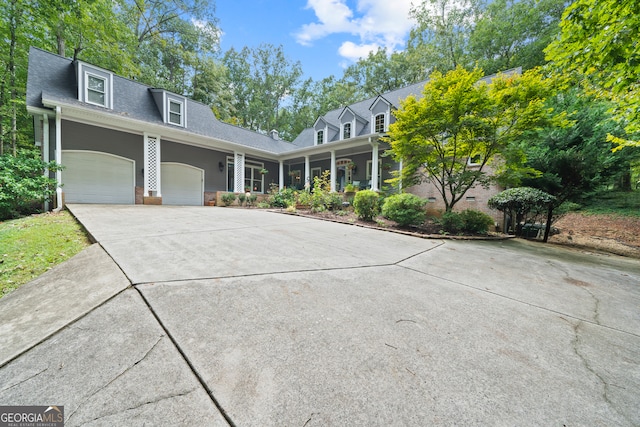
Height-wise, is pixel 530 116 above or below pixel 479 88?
below

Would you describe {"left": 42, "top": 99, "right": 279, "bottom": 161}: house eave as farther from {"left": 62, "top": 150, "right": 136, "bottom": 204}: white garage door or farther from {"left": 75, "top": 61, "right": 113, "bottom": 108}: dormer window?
{"left": 62, "top": 150, "right": 136, "bottom": 204}: white garage door

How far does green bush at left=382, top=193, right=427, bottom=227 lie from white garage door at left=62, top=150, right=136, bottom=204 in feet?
33.7

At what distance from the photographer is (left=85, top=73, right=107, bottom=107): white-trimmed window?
8766mm

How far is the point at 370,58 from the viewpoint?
21516 mm

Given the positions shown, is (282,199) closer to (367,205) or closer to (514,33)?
(367,205)

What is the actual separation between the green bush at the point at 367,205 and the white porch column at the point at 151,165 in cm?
832

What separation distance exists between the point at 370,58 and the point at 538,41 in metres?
12.0

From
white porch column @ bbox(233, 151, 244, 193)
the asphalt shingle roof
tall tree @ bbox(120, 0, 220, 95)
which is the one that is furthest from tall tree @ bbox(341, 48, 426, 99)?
white porch column @ bbox(233, 151, 244, 193)

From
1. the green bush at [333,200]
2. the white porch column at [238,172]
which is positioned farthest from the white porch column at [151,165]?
the green bush at [333,200]

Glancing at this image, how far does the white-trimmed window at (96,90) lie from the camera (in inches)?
345

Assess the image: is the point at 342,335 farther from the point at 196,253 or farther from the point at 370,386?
the point at 196,253

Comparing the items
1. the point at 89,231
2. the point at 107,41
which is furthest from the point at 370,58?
the point at 89,231

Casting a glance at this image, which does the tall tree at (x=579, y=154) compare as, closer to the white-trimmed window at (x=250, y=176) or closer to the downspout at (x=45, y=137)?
the white-trimmed window at (x=250, y=176)

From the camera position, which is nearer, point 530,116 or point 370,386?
point 370,386
